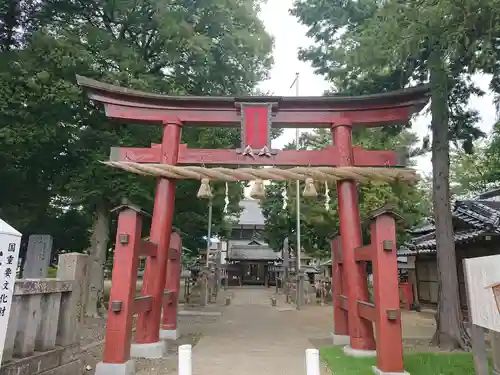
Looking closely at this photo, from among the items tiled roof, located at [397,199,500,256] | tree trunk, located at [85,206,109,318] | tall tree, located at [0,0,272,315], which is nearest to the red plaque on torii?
tall tree, located at [0,0,272,315]

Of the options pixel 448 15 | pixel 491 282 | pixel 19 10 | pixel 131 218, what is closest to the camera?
pixel 491 282

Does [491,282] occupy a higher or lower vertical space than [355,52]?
lower

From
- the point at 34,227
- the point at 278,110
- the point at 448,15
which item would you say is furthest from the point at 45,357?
the point at 34,227

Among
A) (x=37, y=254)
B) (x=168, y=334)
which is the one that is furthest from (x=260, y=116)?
(x=37, y=254)

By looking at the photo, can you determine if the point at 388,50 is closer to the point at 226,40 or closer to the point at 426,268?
the point at 226,40

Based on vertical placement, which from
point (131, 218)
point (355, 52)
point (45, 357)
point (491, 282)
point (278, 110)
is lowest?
point (45, 357)

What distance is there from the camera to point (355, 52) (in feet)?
25.9

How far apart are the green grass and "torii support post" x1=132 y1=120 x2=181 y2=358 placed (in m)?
3.30

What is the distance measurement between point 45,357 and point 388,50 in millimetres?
7191

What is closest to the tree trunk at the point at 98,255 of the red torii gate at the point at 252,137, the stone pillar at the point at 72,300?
the red torii gate at the point at 252,137

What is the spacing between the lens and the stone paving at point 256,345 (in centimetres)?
644

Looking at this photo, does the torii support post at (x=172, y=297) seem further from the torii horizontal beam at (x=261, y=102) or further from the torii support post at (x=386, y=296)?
the torii support post at (x=386, y=296)

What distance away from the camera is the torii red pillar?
703 centimetres

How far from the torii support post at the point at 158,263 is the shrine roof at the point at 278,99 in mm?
559
